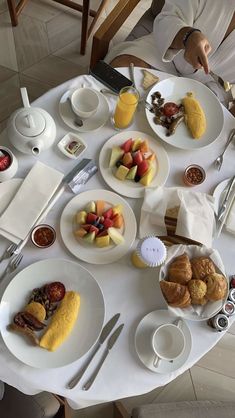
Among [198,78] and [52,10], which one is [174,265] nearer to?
[198,78]

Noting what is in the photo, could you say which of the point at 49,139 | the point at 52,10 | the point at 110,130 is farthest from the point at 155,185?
the point at 52,10

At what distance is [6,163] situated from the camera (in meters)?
1.15

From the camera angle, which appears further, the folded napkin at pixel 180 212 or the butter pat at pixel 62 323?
the folded napkin at pixel 180 212

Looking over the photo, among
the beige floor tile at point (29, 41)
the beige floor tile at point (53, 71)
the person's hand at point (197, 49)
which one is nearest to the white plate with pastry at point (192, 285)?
the person's hand at point (197, 49)

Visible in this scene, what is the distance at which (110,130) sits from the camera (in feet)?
4.26

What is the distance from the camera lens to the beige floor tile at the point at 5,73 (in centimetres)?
215

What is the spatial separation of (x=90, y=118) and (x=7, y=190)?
1.09ft

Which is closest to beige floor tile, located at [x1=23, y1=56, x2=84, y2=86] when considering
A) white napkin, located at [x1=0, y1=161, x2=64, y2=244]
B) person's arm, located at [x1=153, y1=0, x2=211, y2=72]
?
person's arm, located at [x1=153, y1=0, x2=211, y2=72]

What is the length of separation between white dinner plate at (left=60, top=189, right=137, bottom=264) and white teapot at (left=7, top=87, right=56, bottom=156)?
177 mm

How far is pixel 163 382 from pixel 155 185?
0.52m

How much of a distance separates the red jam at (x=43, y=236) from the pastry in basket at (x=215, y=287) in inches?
16.1

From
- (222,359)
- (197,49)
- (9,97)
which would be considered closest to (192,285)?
(197,49)

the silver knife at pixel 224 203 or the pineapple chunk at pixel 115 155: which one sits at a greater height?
the pineapple chunk at pixel 115 155

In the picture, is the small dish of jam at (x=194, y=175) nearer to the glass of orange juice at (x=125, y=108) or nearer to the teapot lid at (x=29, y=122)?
the glass of orange juice at (x=125, y=108)
